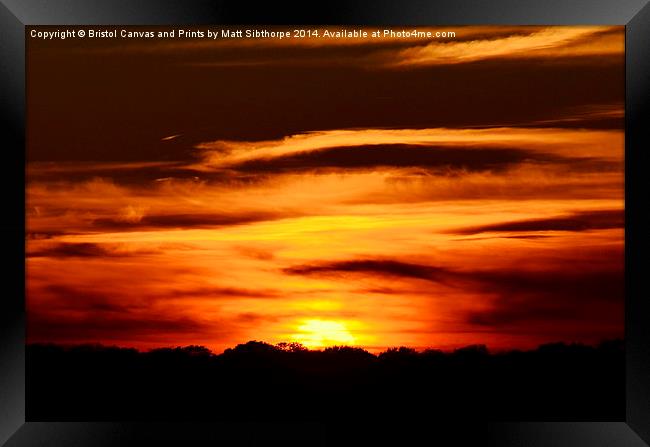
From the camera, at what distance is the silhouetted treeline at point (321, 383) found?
10.0 feet

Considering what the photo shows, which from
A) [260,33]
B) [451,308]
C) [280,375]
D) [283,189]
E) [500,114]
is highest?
[260,33]

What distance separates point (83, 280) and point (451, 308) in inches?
57.5

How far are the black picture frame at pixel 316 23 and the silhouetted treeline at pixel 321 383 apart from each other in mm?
62

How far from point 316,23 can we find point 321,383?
142 cm

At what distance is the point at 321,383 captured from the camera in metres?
3.06

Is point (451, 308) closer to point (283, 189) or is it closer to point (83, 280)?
point (283, 189)

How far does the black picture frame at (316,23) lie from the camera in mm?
2949

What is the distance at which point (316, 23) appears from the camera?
3012 mm

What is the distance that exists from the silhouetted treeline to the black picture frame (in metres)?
0.06

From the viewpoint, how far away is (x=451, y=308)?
10.0ft

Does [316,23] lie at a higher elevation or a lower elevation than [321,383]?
higher

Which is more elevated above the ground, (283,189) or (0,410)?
(283,189)

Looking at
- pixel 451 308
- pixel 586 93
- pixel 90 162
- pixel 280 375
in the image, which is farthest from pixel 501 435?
pixel 90 162

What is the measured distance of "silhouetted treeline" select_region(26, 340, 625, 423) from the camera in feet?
10.0
